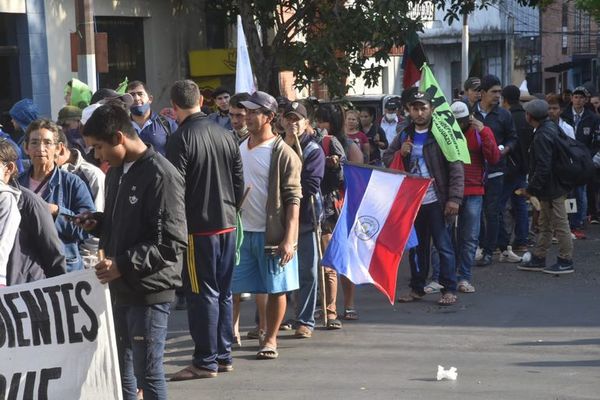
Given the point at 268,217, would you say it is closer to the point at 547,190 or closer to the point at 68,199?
the point at 68,199

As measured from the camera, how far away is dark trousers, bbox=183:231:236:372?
7.58 meters

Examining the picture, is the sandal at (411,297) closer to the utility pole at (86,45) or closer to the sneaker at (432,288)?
→ the sneaker at (432,288)

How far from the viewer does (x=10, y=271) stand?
6.09m

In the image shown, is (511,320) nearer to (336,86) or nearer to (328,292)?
(328,292)

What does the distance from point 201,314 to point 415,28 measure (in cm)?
825

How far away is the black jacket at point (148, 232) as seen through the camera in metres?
5.84

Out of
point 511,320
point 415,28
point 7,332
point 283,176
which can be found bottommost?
point 511,320

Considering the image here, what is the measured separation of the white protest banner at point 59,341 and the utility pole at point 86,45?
19.3 ft

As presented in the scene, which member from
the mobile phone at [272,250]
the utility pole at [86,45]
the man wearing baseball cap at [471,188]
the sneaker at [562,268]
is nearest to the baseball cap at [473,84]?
the man wearing baseball cap at [471,188]

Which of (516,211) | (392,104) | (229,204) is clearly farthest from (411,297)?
(392,104)

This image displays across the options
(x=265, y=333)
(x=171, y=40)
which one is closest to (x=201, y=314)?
(x=265, y=333)

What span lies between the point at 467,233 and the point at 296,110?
9.36 feet

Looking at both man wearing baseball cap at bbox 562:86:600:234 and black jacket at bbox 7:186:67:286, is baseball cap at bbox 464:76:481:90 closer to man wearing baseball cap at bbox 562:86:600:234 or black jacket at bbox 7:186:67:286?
man wearing baseball cap at bbox 562:86:600:234

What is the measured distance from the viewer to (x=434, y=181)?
10258 millimetres
